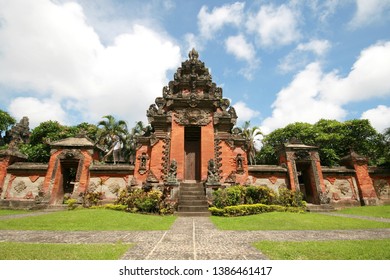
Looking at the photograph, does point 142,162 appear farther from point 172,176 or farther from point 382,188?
point 382,188

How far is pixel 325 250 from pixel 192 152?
42.1 feet

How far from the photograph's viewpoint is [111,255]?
3867mm

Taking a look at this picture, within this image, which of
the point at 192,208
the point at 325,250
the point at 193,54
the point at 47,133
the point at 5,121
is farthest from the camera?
the point at 5,121

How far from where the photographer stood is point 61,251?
13.6ft

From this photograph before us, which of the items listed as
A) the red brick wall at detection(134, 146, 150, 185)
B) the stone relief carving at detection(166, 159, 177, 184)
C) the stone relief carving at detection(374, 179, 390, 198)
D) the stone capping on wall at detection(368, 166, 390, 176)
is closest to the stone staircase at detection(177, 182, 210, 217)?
the stone relief carving at detection(166, 159, 177, 184)

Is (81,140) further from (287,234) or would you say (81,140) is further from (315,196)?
(315,196)

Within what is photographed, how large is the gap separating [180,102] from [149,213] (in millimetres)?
9079

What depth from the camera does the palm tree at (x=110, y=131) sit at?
30.7m

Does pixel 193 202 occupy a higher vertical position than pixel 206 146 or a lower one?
lower

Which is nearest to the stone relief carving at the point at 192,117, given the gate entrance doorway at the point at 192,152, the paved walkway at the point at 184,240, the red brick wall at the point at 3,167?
the gate entrance doorway at the point at 192,152

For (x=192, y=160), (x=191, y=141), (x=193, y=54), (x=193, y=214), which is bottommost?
(x=193, y=214)

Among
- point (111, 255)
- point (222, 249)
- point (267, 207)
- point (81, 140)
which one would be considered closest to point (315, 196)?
point (267, 207)

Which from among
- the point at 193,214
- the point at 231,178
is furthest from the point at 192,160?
the point at 193,214

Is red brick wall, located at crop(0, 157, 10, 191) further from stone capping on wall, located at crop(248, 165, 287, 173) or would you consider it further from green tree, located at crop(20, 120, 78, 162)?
stone capping on wall, located at crop(248, 165, 287, 173)
